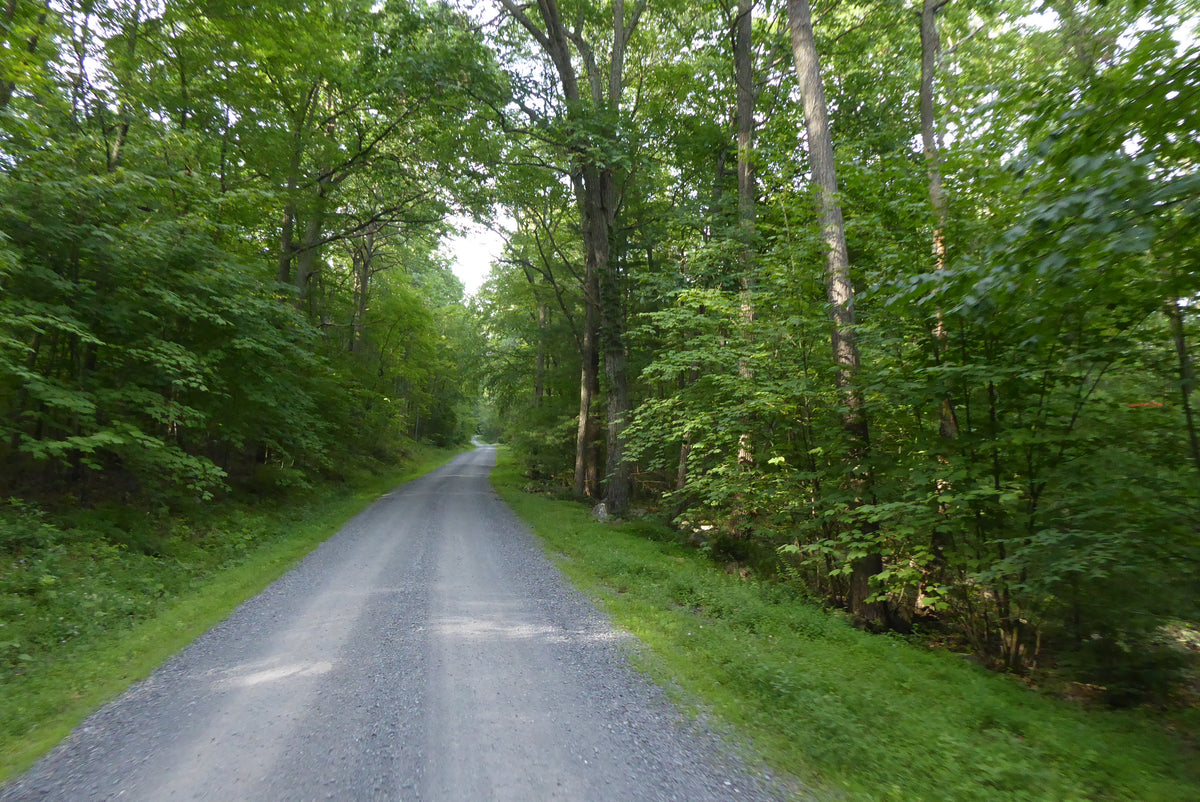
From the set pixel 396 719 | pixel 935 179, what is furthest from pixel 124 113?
pixel 935 179

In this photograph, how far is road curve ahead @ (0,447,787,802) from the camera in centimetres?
320

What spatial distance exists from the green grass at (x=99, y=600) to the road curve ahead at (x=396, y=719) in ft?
1.02

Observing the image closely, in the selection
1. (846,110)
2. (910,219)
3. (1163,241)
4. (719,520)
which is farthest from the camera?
(846,110)

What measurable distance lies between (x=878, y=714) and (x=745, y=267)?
26.7 ft

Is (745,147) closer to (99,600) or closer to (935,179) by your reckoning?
(935,179)

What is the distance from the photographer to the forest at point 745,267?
4.56 meters

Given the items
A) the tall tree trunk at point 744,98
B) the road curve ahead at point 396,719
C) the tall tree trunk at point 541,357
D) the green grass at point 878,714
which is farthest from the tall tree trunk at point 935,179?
the tall tree trunk at point 541,357

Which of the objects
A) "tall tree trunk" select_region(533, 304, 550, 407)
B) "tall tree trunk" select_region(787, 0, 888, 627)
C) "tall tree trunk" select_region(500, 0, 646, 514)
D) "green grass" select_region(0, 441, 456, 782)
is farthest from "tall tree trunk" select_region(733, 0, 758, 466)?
"tall tree trunk" select_region(533, 304, 550, 407)

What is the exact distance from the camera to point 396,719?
397cm

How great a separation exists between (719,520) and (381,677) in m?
6.97

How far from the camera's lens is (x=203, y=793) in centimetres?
307

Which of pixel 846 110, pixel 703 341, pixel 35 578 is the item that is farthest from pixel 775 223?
pixel 35 578

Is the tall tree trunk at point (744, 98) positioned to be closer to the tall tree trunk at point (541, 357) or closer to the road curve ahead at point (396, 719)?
the road curve ahead at point (396, 719)

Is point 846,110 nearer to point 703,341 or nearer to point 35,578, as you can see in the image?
point 703,341
